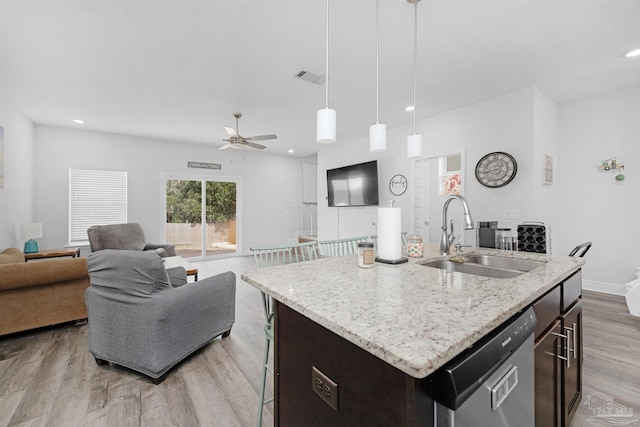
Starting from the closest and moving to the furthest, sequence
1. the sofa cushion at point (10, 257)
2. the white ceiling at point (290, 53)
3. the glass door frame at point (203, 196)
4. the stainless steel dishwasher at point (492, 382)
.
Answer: the stainless steel dishwasher at point (492, 382)
the white ceiling at point (290, 53)
the sofa cushion at point (10, 257)
the glass door frame at point (203, 196)

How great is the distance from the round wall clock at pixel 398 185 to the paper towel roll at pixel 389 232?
3.59 meters

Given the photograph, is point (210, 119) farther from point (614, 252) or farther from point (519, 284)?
point (614, 252)

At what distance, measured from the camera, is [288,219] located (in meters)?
7.96

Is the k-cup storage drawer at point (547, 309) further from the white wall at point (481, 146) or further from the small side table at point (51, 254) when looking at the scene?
the small side table at point (51, 254)

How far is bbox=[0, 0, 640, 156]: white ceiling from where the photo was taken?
7.04 ft

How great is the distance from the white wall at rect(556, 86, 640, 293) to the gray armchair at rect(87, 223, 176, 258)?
6332 millimetres

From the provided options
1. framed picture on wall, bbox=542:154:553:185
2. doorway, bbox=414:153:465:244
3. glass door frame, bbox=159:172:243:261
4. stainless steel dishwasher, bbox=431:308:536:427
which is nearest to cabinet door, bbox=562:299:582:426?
stainless steel dishwasher, bbox=431:308:536:427

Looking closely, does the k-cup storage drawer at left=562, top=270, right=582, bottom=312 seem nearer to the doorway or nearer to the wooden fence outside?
the doorway

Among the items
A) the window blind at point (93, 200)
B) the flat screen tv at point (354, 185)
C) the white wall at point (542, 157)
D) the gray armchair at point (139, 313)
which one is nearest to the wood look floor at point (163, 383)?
the gray armchair at point (139, 313)

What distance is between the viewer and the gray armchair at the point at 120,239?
4.59 meters

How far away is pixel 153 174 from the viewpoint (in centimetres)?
602

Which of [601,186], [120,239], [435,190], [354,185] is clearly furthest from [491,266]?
[120,239]

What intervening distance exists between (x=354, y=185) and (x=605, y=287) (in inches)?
159

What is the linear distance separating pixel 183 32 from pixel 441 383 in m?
2.96
